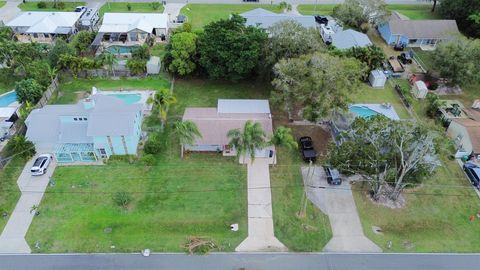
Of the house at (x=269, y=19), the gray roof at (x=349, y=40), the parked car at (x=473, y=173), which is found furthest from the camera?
the house at (x=269, y=19)

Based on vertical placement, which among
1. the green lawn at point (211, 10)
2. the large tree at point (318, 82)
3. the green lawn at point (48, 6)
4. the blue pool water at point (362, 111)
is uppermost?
the large tree at point (318, 82)

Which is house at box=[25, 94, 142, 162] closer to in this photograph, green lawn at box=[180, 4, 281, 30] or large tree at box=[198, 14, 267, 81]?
large tree at box=[198, 14, 267, 81]

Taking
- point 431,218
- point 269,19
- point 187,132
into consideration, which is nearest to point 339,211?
point 431,218

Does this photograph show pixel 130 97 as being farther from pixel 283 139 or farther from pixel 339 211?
pixel 339 211

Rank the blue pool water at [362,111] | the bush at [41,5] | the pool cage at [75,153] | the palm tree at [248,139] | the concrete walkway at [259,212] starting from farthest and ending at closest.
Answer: the bush at [41,5]
the blue pool water at [362,111]
the pool cage at [75,153]
the palm tree at [248,139]
the concrete walkway at [259,212]

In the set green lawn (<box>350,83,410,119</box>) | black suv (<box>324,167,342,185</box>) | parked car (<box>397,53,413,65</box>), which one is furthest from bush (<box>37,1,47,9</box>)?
parked car (<box>397,53,413,65</box>)

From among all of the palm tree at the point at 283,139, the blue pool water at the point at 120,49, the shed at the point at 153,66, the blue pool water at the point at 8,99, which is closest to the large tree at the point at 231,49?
the shed at the point at 153,66

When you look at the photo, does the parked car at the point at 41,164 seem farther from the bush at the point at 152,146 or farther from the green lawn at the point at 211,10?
the green lawn at the point at 211,10
